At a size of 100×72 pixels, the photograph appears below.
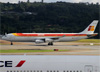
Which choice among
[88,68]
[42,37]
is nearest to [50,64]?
[88,68]

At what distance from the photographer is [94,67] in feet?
43.4

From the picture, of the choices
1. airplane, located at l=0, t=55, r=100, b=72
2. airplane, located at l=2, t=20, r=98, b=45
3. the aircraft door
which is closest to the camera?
the aircraft door

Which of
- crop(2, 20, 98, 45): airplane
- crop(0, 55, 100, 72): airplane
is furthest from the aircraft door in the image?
crop(2, 20, 98, 45): airplane

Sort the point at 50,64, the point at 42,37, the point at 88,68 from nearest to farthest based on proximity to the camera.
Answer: the point at 88,68, the point at 50,64, the point at 42,37

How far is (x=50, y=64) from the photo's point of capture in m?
13.4

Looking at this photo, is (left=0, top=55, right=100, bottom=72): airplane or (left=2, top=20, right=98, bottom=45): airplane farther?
(left=2, top=20, right=98, bottom=45): airplane

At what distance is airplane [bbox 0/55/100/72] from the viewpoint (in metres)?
13.3

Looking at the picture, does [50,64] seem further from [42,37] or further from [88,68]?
[42,37]

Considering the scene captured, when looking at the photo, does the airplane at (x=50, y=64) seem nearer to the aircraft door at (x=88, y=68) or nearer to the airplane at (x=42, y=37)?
the aircraft door at (x=88, y=68)

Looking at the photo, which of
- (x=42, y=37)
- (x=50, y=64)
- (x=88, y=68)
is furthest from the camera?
(x=42, y=37)

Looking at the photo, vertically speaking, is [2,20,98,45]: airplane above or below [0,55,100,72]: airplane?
below

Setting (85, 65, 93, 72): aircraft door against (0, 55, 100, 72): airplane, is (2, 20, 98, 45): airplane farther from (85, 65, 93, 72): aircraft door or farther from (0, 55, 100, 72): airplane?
(85, 65, 93, 72): aircraft door

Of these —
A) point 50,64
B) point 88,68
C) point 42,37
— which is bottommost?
point 42,37

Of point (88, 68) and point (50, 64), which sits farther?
point (50, 64)
